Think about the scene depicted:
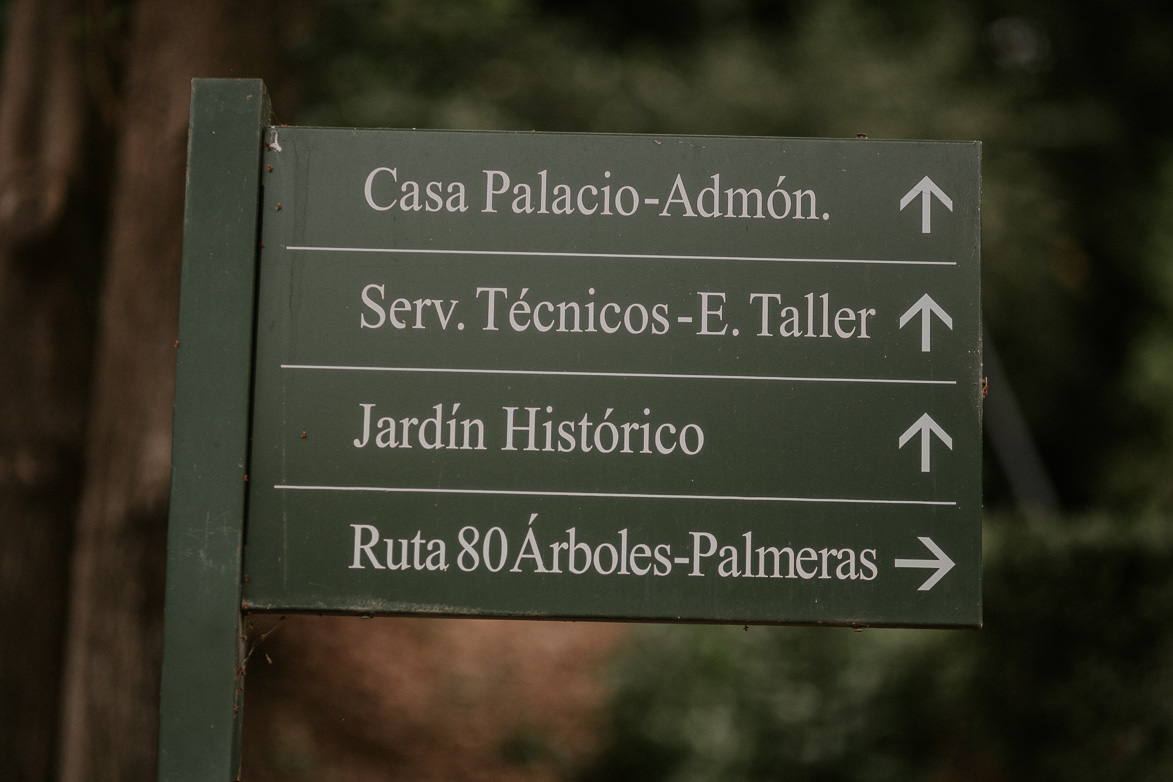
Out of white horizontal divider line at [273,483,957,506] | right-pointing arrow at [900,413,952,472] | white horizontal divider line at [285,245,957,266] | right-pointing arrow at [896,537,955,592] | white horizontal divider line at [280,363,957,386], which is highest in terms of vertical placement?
white horizontal divider line at [285,245,957,266]

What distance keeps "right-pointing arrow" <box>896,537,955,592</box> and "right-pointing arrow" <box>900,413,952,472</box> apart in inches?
6.6

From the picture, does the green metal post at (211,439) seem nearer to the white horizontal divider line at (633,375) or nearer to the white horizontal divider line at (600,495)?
the white horizontal divider line at (600,495)

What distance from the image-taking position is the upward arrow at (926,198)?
7.13 ft

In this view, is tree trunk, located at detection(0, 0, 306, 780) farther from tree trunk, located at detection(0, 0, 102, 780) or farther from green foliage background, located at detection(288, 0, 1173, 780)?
green foliage background, located at detection(288, 0, 1173, 780)

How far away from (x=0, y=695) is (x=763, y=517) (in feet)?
11.0

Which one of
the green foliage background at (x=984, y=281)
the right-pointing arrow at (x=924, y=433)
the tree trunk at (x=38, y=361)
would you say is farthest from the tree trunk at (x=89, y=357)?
the right-pointing arrow at (x=924, y=433)

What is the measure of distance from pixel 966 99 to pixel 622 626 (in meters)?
6.75

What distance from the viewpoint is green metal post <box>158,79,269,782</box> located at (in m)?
2.04

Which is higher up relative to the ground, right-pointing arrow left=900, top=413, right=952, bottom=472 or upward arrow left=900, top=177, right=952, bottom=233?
upward arrow left=900, top=177, right=952, bottom=233

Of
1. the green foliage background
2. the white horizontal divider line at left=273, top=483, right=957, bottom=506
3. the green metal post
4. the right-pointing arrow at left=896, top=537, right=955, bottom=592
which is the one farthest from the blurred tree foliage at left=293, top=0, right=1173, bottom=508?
the right-pointing arrow at left=896, top=537, right=955, bottom=592

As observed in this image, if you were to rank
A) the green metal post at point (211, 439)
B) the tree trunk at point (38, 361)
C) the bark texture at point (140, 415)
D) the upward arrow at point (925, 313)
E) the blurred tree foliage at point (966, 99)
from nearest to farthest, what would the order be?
1. the green metal post at point (211, 439)
2. the upward arrow at point (925, 313)
3. the bark texture at point (140, 415)
4. the tree trunk at point (38, 361)
5. the blurred tree foliage at point (966, 99)

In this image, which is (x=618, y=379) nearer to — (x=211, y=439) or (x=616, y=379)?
(x=616, y=379)

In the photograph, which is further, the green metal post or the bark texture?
the bark texture


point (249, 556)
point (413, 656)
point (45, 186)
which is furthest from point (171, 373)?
point (413, 656)
